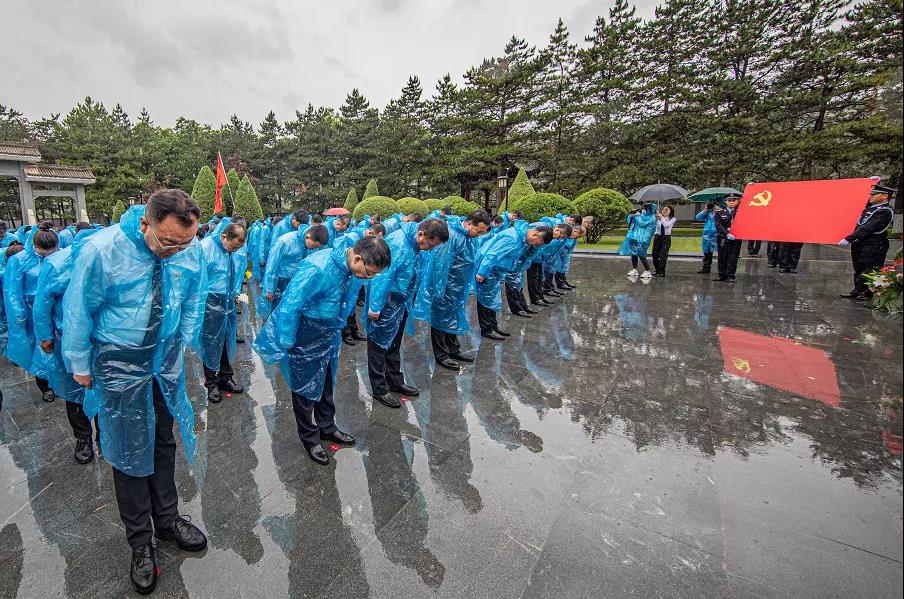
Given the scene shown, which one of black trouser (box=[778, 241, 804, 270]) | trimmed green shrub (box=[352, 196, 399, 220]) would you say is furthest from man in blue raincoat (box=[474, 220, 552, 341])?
trimmed green shrub (box=[352, 196, 399, 220])

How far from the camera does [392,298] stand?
3502mm

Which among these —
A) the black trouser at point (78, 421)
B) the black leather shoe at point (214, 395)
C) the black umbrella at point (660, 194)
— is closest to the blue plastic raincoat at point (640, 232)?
the black umbrella at point (660, 194)

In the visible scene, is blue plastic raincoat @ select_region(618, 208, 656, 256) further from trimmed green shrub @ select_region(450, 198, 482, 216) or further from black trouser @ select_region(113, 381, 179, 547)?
A: black trouser @ select_region(113, 381, 179, 547)

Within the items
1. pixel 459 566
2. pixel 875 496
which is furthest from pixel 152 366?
pixel 875 496

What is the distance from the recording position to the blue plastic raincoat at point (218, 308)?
3.49 metres

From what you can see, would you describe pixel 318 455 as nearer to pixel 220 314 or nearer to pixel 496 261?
pixel 220 314

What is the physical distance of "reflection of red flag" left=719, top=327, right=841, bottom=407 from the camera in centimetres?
370

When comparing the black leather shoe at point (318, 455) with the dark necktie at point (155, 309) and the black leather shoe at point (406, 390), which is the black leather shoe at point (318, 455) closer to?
the black leather shoe at point (406, 390)

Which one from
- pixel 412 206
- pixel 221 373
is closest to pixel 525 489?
pixel 221 373

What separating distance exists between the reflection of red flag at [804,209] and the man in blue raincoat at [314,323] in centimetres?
550

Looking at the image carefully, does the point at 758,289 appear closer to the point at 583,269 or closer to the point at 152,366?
the point at 583,269

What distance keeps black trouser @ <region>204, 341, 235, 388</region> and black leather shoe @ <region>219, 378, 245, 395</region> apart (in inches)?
1.0

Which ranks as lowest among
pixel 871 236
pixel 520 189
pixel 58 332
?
pixel 58 332

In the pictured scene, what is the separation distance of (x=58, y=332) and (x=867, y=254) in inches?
413
